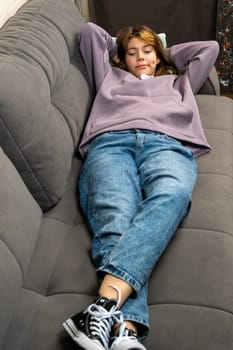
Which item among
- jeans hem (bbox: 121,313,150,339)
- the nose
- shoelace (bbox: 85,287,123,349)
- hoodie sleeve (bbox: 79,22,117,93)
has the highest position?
hoodie sleeve (bbox: 79,22,117,93)

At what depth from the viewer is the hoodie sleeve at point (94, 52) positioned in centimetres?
182

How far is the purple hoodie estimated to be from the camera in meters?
1.64

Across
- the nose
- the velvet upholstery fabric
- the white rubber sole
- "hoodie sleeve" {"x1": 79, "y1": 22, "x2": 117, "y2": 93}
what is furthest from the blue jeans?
the velvet upholstery fabric

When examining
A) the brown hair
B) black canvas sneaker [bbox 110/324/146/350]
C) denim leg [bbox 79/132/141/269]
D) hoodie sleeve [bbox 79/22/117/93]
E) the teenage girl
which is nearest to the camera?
black canvas sneaker [bbox 110/324/146/350]

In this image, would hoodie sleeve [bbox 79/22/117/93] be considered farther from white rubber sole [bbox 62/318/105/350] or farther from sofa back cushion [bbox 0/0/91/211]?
white rubber sole [bbox 62/318/105/350]

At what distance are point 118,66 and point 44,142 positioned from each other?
743 mm

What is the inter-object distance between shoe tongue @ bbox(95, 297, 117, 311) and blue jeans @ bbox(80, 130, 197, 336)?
0.04 m

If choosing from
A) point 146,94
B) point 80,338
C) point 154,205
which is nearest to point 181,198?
point 154,205

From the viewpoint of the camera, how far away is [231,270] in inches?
A: 45.3

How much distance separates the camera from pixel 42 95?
143cm

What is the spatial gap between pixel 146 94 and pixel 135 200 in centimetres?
58

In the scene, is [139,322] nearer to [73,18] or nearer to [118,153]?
[118,153]

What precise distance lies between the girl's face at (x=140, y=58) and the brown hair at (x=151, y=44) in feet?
0.06

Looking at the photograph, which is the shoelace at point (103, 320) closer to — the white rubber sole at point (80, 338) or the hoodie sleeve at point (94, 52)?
the white rubber sole at point (80, 338)
